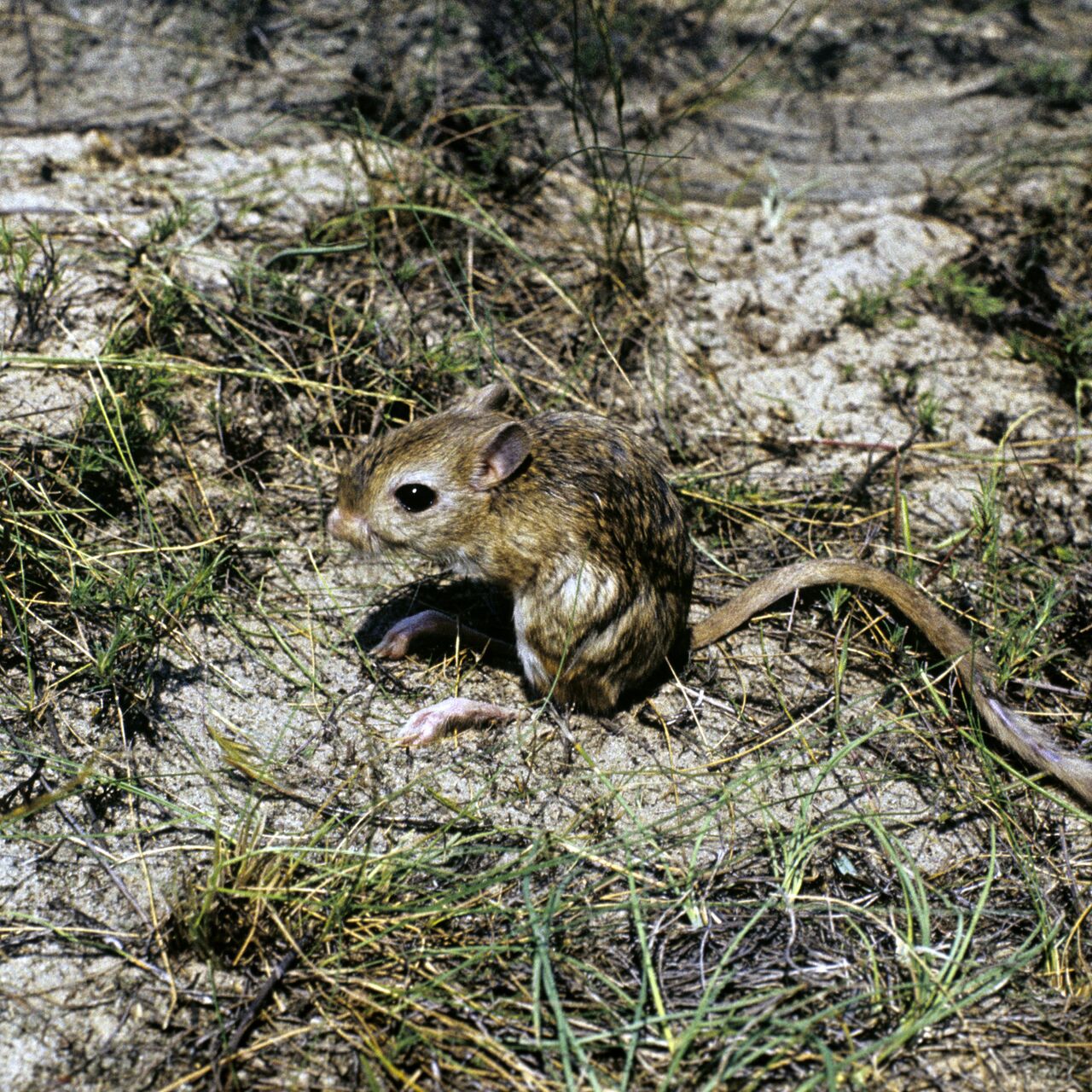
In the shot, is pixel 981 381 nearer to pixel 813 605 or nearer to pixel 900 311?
pixel 900 311

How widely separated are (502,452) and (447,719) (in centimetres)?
88

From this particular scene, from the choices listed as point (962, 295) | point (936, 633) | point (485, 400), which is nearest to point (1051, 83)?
point (962, 295)

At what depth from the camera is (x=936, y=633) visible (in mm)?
3607

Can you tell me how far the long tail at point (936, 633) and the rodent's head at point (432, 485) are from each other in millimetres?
913

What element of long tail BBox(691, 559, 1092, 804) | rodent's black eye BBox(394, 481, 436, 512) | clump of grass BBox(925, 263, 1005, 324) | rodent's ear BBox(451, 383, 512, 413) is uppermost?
rodent's ear BBox(451, 383, 512, 413)

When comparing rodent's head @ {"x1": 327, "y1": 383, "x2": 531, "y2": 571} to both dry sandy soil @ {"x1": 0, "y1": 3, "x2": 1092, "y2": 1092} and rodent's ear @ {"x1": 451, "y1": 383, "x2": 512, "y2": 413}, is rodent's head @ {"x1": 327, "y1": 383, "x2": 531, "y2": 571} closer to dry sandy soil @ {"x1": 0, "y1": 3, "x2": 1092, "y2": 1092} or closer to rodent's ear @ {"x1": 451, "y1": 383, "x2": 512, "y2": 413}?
rodent's ear @ {"x1": 451, "y1": 383, "x2": 512, "y2": 413}

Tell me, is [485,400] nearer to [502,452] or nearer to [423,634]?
[502,452]

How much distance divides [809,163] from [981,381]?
5.30 ft

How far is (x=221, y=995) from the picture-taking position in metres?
2.68

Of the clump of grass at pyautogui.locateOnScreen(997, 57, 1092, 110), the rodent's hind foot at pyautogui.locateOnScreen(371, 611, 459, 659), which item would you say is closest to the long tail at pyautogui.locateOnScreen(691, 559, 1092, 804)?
the rodent's hind foot at pyautogui.locateOnScreen(371, 611, 459, 659)

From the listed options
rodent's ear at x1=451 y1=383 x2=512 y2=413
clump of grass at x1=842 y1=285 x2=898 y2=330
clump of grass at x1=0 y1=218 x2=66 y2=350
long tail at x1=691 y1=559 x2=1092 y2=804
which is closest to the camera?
long tail at x1=691 y1=559 x2=1092 y2=804

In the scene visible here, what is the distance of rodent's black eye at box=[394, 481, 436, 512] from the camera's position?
3.50m

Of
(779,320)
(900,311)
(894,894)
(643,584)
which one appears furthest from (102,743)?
(900,311)

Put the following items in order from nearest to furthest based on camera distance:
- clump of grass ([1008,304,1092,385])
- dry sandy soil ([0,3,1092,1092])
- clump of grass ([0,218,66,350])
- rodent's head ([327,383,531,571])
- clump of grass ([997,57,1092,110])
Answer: dry sandy soil ([0,3,1092,1092]) → rodent's head ([327,383,531,571]) → clump of grass ([0,218,66,350]) → clump of grass ([1008,304,1092,385]) → clump of grass ([997,57,1092,110])
